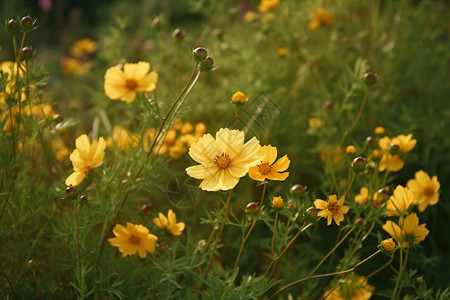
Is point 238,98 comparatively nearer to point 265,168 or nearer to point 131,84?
point 265,168

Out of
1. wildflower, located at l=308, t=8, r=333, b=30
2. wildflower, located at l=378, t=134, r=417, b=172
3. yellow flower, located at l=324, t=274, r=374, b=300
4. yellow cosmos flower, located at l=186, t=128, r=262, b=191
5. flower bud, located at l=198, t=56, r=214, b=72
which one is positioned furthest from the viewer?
wildflower, located at l=308, t=8, r=333, b=30

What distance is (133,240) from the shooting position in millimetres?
960

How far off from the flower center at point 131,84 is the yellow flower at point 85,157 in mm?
283

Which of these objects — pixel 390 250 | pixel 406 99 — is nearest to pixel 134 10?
pixel 406 99

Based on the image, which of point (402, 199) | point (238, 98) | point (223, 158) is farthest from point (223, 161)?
point (402, 199)

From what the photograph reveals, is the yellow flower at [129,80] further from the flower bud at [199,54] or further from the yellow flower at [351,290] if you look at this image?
the yellow flower at [351,290]

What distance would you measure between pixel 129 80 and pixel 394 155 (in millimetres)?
662

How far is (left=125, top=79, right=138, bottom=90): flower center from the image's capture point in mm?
1166

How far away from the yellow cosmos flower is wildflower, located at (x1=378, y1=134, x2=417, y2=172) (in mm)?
470

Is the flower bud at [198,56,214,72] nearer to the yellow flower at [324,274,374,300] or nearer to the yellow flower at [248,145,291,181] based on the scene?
the yellow flower at [248,145,291,181]

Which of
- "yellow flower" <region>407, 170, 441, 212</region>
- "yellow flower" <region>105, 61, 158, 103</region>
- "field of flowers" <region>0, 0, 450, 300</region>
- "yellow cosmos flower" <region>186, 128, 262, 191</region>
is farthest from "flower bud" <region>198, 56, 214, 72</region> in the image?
"yellow flower" <region>407, 170, 441, 212</region>

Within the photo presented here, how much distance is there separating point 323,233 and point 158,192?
57 centimetres

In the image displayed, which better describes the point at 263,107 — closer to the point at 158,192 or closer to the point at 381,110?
the point at 158,192

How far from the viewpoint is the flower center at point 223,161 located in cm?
85
